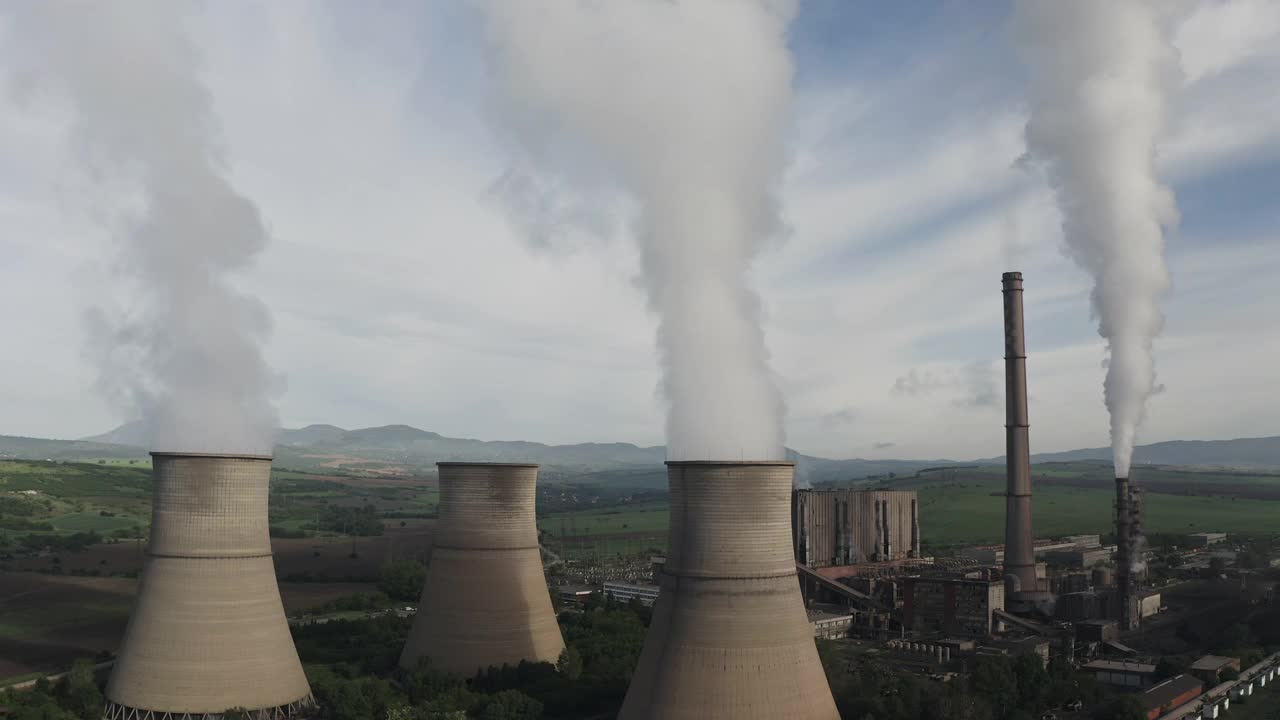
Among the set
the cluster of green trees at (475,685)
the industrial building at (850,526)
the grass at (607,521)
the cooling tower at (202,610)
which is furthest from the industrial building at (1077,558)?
the cooling tower at (202,610)

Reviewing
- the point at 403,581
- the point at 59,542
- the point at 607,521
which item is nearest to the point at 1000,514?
the point at 607,521

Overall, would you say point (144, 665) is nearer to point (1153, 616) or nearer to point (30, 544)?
point (1153, 616)

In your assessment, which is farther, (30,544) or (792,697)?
(30,544)

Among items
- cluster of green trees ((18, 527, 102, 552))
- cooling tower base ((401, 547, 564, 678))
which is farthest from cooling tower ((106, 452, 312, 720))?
cluster of green trees ((18, 527, 102, 552))

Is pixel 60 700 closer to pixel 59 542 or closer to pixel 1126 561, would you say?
pixel 1126 561

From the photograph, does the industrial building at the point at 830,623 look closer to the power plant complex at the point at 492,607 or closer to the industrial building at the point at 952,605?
the industrial building at the point at 952,605

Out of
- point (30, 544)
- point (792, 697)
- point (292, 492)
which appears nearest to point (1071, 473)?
point (292, 492)
